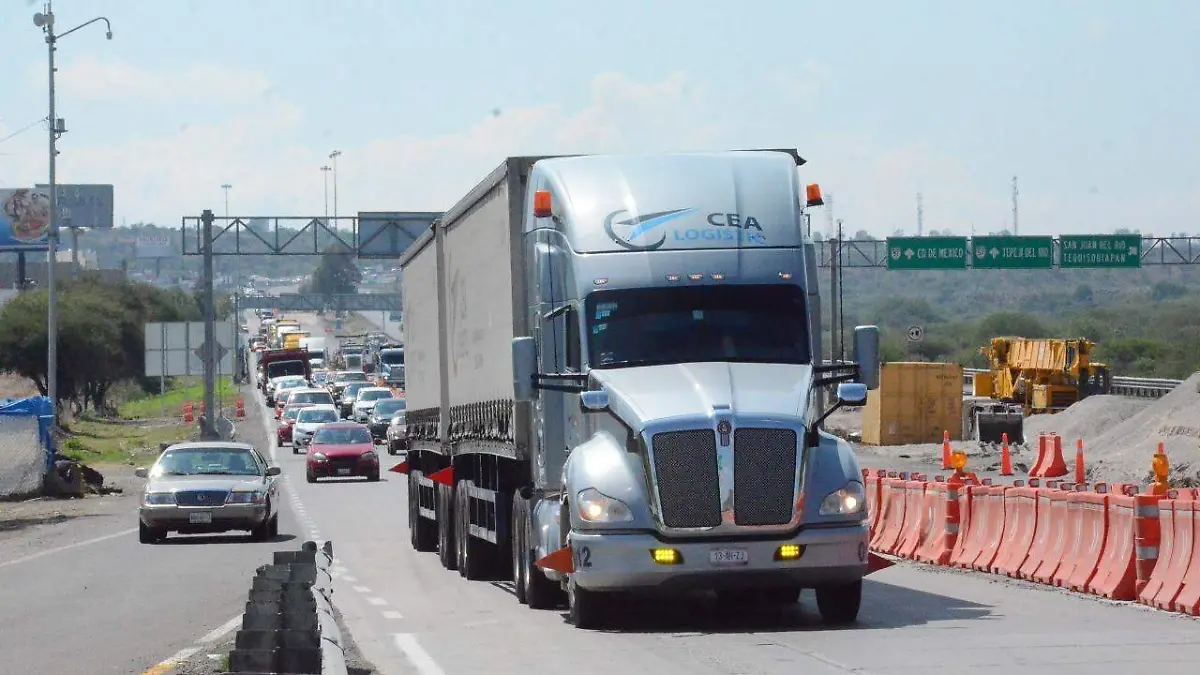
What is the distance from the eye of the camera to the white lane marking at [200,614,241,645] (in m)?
15.1

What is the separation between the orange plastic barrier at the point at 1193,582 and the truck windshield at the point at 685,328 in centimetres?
341

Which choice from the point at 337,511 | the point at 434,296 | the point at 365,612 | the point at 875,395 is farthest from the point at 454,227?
the point at 875,395

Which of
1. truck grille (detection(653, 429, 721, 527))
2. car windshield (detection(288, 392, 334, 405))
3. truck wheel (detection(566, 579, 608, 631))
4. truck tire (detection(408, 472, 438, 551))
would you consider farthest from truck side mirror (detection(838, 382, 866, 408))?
car windshield (detection(288, 392, 334, 405))

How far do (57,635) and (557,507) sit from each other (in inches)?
161

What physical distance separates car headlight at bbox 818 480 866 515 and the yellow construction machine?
2025 inches

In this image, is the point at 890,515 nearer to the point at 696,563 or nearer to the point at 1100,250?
the point at 696,563

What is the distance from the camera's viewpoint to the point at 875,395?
64750mm

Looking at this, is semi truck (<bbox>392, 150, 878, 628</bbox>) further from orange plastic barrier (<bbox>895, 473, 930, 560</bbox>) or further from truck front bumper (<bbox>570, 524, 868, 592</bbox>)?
orange plastic barrier (<bbox>895, 473, 930, 560</bbox>)

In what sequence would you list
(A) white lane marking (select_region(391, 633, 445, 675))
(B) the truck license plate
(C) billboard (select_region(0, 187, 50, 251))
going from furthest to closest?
(C) billboard (select_region(0, 187, 50, 251))
(B) the truck license plate
(A) white lane marking (select_region(391, 633, 445, 675))

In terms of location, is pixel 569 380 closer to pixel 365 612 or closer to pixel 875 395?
pixel 365 612

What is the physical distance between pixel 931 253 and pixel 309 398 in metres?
26.3

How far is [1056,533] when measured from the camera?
18.9m

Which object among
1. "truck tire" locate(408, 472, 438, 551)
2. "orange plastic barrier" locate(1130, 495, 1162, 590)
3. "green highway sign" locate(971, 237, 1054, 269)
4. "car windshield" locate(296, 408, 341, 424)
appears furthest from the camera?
"green highway sign" locate(971, 237, 1054, 269)

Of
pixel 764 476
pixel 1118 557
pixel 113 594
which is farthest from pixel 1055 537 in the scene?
pixel 113 594
